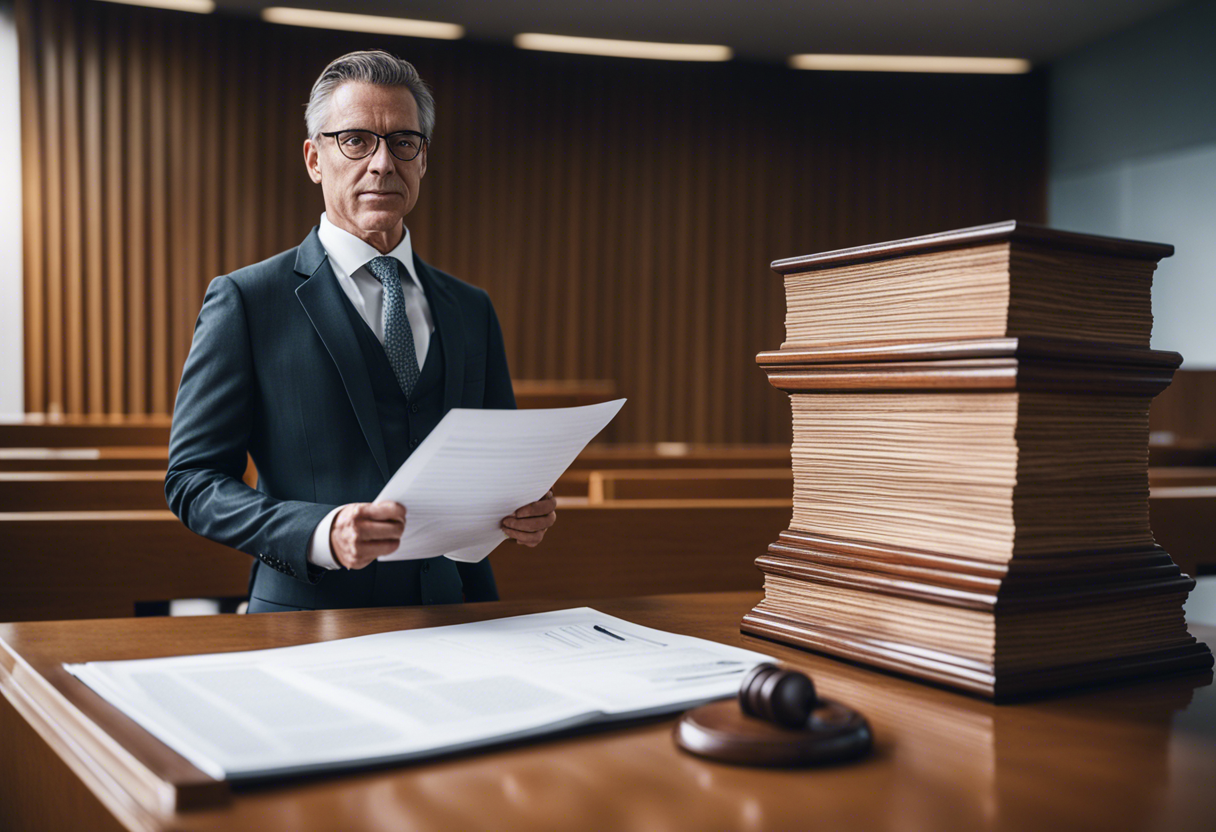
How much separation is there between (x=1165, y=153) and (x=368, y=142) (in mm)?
7377

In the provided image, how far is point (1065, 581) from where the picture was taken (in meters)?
0.75

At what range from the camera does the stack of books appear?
732 mm

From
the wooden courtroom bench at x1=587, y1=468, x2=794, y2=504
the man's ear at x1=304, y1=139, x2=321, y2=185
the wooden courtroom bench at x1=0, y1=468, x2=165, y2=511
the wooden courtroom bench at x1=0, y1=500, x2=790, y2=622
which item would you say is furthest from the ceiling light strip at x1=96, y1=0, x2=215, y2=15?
the man's ear at x1=304, y1=139, x2=321, y2=185

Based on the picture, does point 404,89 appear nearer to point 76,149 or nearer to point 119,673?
point 119,673

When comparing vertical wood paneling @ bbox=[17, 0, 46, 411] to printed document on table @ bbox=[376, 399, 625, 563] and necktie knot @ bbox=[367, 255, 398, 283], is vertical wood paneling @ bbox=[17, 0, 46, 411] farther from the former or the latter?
printed document on table @ bbox=[376, 399, 625, 563]

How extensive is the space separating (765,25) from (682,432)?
334 centimetres

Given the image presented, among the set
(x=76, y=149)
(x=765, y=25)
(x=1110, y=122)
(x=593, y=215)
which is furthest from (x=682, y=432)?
(x=76, y=149)

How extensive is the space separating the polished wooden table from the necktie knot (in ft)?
2.84

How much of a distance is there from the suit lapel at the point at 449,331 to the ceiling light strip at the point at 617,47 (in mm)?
6700

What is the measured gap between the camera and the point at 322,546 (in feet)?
3.74

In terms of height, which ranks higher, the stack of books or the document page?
the stack of books

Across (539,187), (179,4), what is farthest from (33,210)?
(539,187)

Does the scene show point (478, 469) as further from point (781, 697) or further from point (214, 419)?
point (214, 419)

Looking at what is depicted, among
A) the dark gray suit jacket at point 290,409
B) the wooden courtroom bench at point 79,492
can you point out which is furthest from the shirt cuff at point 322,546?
the wooden courtroom bench at point 79,492
